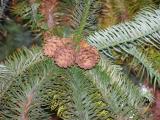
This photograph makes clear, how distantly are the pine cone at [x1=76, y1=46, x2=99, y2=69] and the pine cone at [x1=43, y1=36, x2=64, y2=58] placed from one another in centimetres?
4

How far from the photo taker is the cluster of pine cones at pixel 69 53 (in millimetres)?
586

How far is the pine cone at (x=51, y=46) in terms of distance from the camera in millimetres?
591

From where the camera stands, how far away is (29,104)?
1.87ft

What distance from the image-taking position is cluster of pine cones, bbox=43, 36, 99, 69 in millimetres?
586

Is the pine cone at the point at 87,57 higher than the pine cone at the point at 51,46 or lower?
lower

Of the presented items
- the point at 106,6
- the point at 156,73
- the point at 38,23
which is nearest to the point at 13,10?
the point at 38,23

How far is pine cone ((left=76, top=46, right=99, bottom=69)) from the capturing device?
1.95 feet

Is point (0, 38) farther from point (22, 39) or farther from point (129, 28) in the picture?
point (129, 28)

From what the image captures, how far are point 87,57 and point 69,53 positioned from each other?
1.4 inches

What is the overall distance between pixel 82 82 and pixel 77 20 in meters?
0.14

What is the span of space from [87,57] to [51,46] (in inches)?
2.7

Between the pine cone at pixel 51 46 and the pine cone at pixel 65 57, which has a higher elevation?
the pine cone at pixel 51 46

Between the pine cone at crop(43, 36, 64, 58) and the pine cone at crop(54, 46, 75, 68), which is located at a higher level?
the pine cone at crop(43, 36, 64, 58)

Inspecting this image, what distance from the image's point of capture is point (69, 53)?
587 millimetres
